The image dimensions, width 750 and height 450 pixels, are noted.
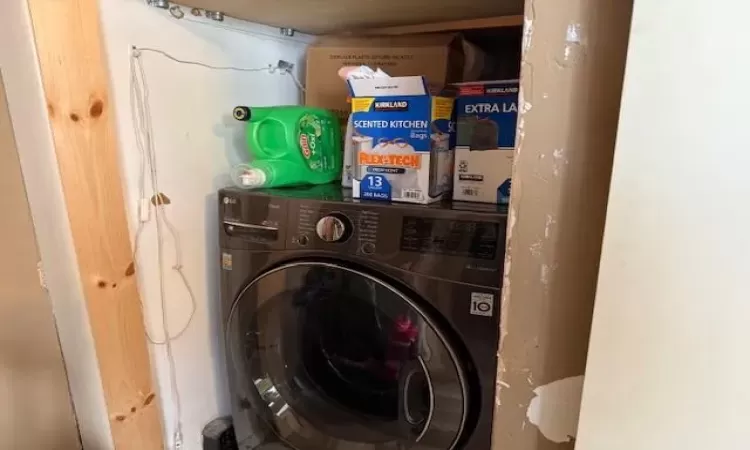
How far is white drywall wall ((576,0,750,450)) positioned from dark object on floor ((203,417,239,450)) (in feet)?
3.67

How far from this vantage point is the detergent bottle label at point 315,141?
3.96ft

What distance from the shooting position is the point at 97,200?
3.50 ft

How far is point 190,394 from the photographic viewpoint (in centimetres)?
133

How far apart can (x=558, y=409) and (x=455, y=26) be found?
1.07 meters

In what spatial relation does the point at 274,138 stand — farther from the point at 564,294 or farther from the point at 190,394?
the point at 564,294

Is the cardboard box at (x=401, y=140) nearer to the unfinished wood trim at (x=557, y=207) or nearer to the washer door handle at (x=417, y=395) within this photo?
the washer door handle at (x=417, y=395)

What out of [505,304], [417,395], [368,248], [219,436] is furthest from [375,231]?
[219,436]

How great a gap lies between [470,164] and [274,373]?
2.10 feet

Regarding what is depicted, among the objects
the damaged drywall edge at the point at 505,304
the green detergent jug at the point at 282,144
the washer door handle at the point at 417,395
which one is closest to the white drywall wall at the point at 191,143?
the green detergent jug at the point at 282,144

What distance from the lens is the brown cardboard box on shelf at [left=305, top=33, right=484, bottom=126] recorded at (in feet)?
4.12

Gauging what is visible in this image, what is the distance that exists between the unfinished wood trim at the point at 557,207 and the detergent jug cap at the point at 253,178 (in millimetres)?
754

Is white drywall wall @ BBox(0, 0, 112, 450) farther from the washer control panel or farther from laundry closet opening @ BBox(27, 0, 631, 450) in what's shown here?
the washer control panel

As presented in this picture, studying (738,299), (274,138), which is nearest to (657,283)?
(738,299)

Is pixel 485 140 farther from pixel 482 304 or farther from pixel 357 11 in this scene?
pixel 357 11
